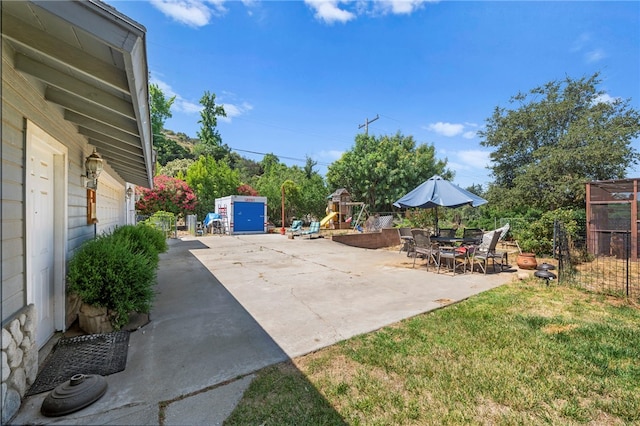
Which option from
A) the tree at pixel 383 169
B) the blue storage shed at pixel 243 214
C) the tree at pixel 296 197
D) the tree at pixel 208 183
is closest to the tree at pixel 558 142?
the tree at pixel 383 169

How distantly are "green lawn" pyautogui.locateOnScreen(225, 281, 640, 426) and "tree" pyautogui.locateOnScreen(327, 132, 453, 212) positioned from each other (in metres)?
18.2

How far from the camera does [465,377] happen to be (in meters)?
2.36

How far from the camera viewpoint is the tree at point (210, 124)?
37.6 metres

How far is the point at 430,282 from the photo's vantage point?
5746 mm

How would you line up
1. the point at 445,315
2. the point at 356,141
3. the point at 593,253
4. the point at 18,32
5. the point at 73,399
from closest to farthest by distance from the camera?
the point at 18,32 < the point at 73,399 < the point at 445,315 < the point at 593,253 < the point at 356,141

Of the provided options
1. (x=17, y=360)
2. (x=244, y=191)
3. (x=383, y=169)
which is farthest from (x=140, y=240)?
(x=383, y=169)

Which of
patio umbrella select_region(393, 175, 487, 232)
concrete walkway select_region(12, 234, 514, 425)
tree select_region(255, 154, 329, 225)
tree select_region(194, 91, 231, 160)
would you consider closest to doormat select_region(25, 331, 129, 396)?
concrete walkway select_region(12, 234, 514, 425)

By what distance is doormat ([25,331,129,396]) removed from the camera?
2320 mm

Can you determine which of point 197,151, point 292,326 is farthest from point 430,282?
point 197,151

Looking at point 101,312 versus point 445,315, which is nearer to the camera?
point 101,312

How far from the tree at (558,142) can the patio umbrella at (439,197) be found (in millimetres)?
7571

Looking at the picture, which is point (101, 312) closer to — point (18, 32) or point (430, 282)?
point (18, 32)

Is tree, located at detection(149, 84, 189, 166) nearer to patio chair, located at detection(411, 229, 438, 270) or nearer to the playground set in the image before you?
the playground set

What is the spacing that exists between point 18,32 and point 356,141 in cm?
2311
